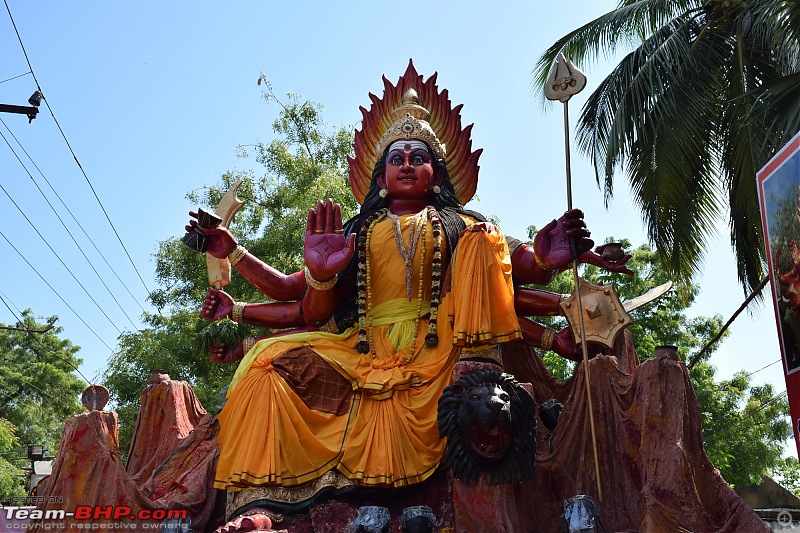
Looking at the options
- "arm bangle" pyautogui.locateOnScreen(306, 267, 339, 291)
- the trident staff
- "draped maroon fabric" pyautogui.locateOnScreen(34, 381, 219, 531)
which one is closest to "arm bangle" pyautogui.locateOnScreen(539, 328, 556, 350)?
the trident staff

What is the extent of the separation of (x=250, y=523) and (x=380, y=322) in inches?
77.7

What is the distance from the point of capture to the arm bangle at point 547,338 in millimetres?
6992

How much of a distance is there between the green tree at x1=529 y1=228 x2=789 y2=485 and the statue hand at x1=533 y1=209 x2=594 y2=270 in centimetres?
759

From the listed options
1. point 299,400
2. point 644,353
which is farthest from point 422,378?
point 644,353

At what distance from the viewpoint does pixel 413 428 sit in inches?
242

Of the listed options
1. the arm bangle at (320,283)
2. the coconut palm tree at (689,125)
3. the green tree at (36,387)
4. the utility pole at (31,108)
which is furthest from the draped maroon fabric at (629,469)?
the green tree at (36,387)

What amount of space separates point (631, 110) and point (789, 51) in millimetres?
1943

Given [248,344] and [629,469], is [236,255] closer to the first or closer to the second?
[248,344]

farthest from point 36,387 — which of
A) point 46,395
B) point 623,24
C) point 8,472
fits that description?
point 623,24

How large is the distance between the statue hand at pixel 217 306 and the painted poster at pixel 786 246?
3970 millimetres

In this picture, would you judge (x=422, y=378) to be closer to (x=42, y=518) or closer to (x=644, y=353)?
(x=42, y=518)

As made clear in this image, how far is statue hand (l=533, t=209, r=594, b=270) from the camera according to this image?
6293 mm

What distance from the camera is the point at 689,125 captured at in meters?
10.3

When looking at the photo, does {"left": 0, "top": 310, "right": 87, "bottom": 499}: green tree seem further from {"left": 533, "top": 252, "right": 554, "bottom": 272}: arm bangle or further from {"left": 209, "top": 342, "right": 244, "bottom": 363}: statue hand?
{"left": 533, "top": 252, "right": 554, "bottom": 272}: arm bangle
